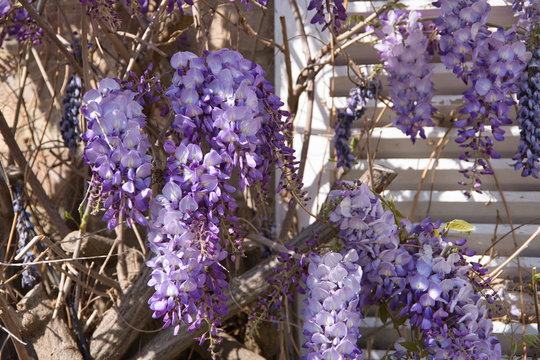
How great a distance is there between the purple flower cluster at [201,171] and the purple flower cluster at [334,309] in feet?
0.68

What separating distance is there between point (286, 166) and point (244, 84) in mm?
183

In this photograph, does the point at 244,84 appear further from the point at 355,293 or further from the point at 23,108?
the point at 23,108

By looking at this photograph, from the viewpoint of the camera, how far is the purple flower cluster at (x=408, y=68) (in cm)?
157

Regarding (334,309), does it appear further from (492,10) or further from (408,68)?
(492,10)

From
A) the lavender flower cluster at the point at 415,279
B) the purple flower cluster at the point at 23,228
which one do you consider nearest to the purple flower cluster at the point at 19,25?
the purple flower cluster at the point at 23,228

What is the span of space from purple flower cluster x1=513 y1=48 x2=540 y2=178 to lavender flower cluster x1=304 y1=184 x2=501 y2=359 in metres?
0.33

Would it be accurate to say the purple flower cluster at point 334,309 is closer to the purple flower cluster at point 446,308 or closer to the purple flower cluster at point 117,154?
the purple flower cluster at point 446,308

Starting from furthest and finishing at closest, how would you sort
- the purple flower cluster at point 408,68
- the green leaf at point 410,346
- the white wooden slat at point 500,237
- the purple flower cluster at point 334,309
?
the white wooden slat at point 500,237
the purple flower cluster at point 408,68
the green leaf at point 410,346
the purple flower cluster at point 334,309

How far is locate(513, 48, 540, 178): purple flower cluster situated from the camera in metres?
1.47

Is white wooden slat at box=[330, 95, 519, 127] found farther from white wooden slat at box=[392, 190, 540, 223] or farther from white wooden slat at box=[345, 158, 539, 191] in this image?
white wooden slat at box=[392, 190, 540, 223]

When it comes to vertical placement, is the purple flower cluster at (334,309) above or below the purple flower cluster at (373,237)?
below

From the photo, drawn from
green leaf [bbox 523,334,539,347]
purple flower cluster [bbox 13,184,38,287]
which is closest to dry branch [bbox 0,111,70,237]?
purple flower cluster [bbox 13,184,38,287]

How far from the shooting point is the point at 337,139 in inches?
69.9

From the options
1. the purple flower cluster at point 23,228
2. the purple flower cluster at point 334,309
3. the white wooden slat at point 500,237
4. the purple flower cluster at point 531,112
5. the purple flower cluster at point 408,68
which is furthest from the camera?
the white wooden slat at point 500,237
